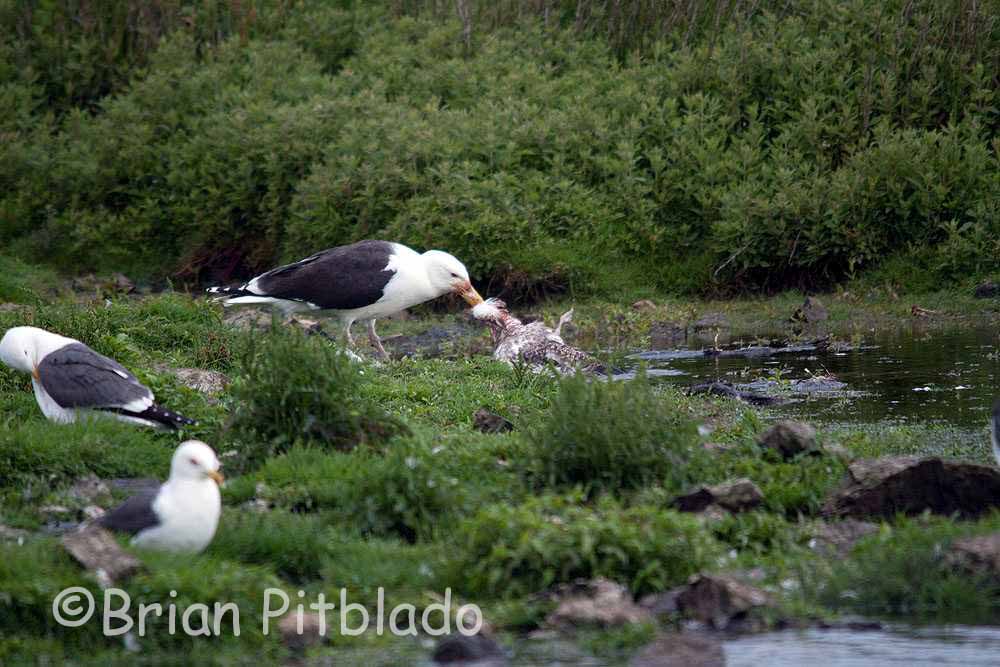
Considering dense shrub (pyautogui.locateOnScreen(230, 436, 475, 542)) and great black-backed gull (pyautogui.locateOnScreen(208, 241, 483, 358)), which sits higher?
dense shrub (pyautogui.locateOnScreen(230, 436, 475, 542))

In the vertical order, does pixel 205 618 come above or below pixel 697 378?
above

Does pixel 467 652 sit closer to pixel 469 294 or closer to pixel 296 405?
pixel 296 405

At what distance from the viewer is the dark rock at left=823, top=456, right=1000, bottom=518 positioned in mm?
6816

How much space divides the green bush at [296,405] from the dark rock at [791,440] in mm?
2174

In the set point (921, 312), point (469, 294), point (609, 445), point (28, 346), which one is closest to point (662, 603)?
point (609, 445)

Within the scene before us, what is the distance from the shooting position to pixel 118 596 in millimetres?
5645

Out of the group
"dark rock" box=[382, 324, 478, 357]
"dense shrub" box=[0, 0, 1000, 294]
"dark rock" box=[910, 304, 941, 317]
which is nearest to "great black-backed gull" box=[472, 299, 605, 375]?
"dark rock" box=[382, 324, 478, 357]

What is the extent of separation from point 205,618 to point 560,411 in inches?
94.9

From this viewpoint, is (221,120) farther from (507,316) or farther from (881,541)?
(881,541)

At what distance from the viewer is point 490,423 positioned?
8938 mm

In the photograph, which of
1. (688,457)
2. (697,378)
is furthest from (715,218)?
(688,457)

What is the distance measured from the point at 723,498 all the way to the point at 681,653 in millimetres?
1699

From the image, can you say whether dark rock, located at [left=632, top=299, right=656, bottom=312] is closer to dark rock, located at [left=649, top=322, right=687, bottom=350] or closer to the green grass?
dark rock, located at [left=649, top=322, right=687, bottom=350]

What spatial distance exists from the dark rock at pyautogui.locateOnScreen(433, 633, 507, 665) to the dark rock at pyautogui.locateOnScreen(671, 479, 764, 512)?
1670mm
